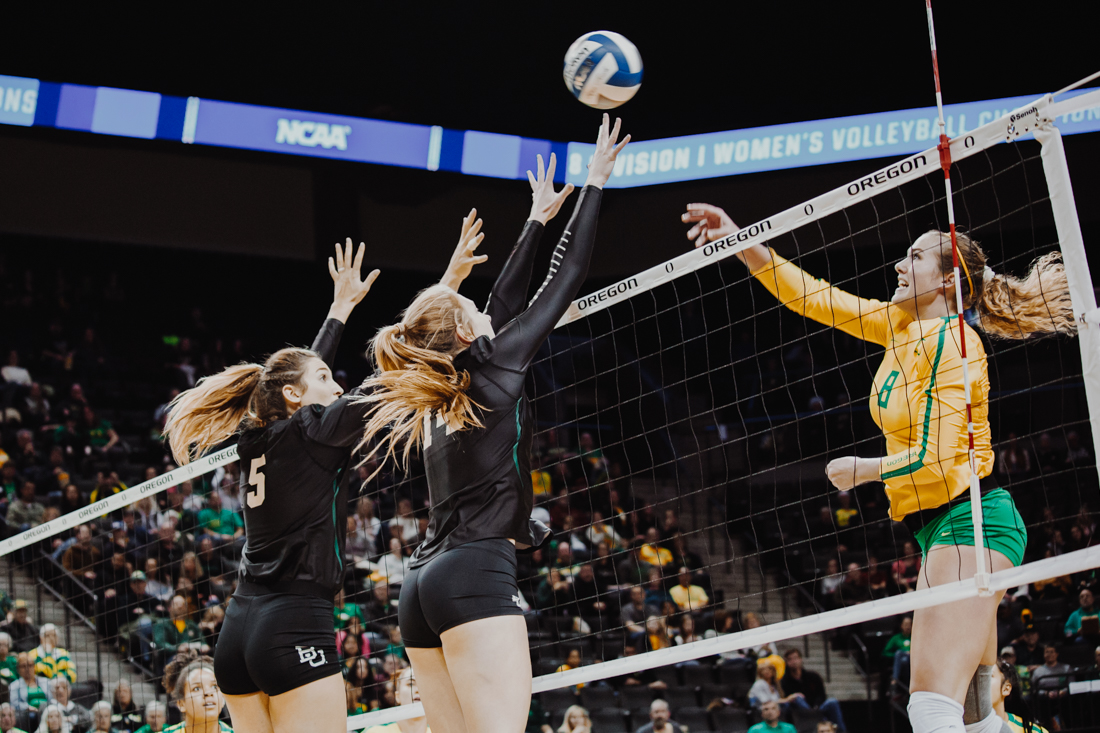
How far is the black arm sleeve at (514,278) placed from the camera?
13.3 feet

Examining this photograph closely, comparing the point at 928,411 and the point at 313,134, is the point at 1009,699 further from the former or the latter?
the point at 313,134

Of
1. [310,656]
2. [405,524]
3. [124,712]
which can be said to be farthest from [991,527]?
[405,524]

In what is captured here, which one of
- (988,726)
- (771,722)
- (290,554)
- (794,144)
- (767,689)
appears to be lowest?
(771,722)

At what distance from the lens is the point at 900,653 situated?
10328mm

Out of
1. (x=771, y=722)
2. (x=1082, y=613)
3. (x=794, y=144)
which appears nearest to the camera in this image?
(x=771, y=722)

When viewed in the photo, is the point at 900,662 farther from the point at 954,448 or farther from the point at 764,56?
the point at 764,56

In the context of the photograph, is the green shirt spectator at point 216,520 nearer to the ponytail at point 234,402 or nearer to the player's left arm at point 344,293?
the player's left arm at point 344,293

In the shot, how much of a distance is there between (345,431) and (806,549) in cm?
1150

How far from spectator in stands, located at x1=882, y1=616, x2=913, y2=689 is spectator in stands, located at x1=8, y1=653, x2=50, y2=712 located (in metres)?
7.83

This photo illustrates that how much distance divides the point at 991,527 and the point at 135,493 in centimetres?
487

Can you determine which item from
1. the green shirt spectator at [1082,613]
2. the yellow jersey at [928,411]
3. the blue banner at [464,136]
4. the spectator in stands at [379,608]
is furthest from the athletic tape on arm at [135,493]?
the blue banner at [464,136]

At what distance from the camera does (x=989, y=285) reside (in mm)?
4074

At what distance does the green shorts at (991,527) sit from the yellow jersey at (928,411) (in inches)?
2.8

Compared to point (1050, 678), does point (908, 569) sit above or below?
above
